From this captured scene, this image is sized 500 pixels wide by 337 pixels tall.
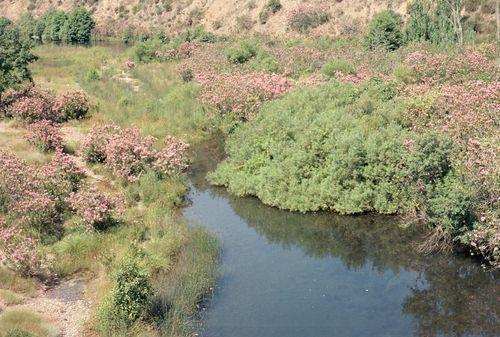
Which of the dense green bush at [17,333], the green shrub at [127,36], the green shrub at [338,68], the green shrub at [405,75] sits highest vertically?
the green shrub at [405,75]

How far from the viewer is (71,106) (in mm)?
30844

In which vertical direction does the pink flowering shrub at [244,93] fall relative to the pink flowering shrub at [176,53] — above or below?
above

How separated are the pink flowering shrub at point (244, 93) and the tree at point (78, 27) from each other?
1842 inches

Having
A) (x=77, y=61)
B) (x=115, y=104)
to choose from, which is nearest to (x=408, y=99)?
(x=115, y=104)

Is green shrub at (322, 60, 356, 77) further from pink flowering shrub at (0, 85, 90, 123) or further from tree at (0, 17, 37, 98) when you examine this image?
tree at (0, 17, 37, 98)

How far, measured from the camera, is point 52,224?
18406 millimetres

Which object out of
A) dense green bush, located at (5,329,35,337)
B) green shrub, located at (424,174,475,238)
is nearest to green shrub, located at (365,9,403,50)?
green shrub, located at (424,174,475,238)

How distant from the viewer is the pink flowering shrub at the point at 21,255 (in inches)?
610

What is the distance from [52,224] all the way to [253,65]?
2103 centimetres

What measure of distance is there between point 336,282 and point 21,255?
27.1 ft

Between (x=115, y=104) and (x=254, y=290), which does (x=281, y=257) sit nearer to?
(x=254, y=290)

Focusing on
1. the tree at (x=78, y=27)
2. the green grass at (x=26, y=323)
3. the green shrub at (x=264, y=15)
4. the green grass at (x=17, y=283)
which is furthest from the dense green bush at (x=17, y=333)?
the tree at (x=78, y=27)

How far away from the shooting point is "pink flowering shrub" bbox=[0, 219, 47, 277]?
50.8 feet

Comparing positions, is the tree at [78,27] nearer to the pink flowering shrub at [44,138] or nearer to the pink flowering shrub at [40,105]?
the pink flowering shrub at [40,105]
